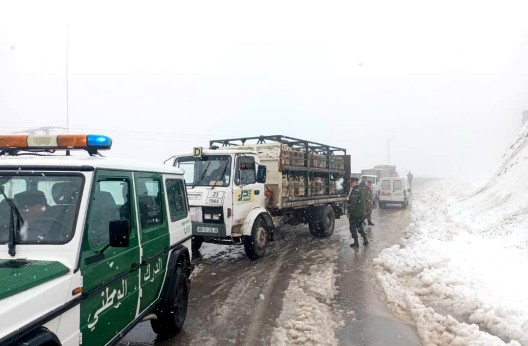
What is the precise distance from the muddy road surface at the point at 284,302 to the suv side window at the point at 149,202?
61.4 inches

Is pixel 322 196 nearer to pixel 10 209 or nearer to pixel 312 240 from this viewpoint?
pixel 312 240


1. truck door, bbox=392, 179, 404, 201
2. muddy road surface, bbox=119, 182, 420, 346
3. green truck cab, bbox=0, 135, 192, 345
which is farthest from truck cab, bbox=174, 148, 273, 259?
truck door, bbox=392, 179, 404, 201

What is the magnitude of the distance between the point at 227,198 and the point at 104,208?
467 cm

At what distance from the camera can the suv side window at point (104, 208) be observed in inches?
112

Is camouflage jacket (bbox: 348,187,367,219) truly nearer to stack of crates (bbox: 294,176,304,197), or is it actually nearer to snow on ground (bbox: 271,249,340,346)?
stack of crates (bbox: 294,176,304,197)

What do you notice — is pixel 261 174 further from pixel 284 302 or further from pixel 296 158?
pixel 284 302

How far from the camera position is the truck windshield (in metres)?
8.16

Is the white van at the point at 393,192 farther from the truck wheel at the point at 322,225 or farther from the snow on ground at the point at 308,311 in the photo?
the snow on ground at the point at 308,311

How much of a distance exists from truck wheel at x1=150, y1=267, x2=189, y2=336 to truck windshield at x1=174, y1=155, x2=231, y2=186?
3.54m

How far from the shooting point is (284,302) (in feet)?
18.9

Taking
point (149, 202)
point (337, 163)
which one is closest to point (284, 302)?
point (149, 202)

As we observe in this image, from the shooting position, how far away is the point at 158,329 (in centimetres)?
450

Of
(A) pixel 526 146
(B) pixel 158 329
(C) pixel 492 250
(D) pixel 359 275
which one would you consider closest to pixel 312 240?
(D) pixel 359 275

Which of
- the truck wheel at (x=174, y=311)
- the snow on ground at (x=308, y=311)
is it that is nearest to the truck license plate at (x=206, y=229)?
the snow on ground at (x=308, y=311)
